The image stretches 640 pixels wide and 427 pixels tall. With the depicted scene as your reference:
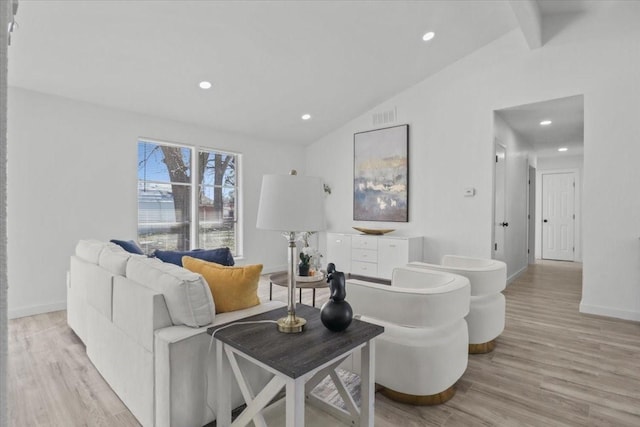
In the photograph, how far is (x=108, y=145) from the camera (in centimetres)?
422

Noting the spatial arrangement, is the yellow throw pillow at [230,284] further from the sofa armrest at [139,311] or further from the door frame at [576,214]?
the door frame at [576,214]

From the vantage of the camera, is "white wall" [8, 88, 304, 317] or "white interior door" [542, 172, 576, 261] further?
"white interior door" [542, 172, 576, 261]

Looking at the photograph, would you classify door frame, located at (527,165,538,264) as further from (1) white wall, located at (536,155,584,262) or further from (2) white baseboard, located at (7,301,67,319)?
(2) white baseboard, located at (7,301,67,319)

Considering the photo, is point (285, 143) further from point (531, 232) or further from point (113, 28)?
point (531, 232)

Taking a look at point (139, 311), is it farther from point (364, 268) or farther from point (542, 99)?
point (542, 99)

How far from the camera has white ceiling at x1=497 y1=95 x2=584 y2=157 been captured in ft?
13.9

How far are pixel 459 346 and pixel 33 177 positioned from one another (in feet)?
14.8

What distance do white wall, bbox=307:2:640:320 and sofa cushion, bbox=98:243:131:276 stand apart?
4.10 meters

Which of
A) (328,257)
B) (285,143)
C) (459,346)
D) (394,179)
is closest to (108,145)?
(285,143)

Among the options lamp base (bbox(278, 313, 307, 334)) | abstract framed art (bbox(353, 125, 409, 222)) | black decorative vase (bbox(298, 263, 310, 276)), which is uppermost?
abstract framed art (bbox(353, 125, 409, 222))

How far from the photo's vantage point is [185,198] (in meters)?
5.11

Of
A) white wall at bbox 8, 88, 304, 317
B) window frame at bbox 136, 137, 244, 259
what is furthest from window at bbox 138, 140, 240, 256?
white wall at bbox 8, 88, 304, 317

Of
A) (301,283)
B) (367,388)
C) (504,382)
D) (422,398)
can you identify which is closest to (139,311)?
(367,388)

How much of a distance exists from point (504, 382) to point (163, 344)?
2.17 m
